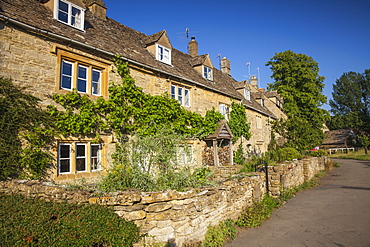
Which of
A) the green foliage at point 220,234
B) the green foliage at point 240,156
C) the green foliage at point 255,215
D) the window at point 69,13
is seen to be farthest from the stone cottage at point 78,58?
the green foliage at point 255,215

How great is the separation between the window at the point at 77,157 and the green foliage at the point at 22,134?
0.60 m

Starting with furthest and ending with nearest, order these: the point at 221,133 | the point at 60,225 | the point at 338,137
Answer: the point at 338,137
the point at 221,133
the point at 60,225

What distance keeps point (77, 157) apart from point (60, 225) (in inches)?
197

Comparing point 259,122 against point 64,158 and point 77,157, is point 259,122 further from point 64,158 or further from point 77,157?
point 64,158

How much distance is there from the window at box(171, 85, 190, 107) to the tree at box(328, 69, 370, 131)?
6108 centimetres

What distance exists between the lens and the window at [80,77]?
29.6 ft

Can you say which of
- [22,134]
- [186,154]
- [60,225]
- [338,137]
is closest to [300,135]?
[186,154]

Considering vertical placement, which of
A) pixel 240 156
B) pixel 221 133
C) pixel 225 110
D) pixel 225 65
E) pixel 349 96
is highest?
pixel 349 96

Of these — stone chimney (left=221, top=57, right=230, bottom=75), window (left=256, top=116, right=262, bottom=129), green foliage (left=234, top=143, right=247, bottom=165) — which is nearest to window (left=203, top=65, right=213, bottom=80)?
green foliage (left=234, top=143, right=247, bottom=165)

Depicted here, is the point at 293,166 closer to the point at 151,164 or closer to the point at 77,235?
the point at 151,164

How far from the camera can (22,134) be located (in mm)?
7449

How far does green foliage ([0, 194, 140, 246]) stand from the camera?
13.0ft

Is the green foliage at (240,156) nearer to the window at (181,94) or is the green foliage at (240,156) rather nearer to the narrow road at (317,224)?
the window at (181,94)

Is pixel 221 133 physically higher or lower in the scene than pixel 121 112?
lower
